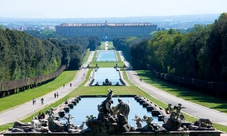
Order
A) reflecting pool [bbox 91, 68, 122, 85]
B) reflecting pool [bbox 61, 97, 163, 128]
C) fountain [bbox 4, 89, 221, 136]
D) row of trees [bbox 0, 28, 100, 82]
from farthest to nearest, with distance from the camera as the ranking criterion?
reflecting pool [bbox 91, 68, 122, 85] → row of trees [bbox 0, 28, 100, 82] → reflecting pool [bbox 61, 97, 163, 128] → fountain [bbox 4, 89, 221, 136]

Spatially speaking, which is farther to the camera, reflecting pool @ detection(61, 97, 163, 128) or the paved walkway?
reflecting pool @ detection(61, 97, 163, 128)

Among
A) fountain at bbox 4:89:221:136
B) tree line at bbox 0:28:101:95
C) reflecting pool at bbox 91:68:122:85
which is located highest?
fountain at bbox 4:89:221:136

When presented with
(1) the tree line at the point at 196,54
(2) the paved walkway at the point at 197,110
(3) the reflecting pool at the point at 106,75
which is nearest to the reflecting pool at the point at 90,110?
(2) the paved walkway at the point at 197,110

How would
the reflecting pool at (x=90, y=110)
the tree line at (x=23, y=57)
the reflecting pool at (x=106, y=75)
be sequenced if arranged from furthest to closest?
the reflecting pool at (x=106, y=75) → the tree line at (x=23, y=57) → the reflecting pool at (x=90, y=110)

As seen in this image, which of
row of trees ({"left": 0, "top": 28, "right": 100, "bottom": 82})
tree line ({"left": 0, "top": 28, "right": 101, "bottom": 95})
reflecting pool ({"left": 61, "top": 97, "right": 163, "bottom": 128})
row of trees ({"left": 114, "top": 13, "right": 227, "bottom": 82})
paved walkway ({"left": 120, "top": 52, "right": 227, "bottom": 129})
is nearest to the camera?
paved walkway ({"left": 120, "top": 52, "right": 227, "bottom": 129})

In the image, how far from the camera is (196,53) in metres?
94.2

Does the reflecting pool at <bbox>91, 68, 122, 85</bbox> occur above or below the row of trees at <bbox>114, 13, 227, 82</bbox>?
below

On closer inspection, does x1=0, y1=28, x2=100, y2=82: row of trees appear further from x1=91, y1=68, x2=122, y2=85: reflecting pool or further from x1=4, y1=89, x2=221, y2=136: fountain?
x1=4, y1=89, x2=221, y2=136: fountain

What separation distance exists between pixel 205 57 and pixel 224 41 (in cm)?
707

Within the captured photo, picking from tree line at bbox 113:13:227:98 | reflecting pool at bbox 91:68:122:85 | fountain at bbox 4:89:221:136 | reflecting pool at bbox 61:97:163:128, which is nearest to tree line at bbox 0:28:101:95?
reflecting pool at bbox 91:68:122:85

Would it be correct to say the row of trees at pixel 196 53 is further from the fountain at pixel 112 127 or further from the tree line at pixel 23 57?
the fountain at pixel 112 127

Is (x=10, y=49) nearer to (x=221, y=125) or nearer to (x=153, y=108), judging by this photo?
(x=153, y=108)

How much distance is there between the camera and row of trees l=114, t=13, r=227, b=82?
78.8m

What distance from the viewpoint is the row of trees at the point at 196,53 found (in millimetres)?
78750
